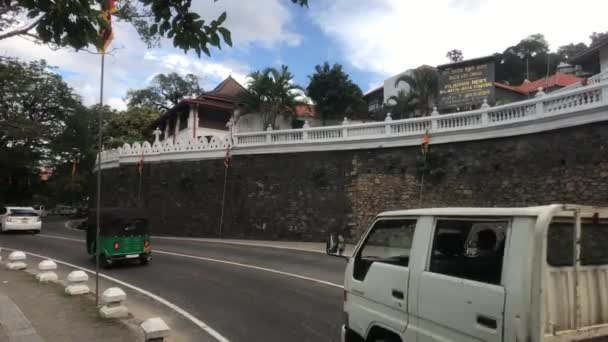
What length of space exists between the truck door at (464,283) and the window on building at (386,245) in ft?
1.31

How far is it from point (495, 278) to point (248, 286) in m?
8.39

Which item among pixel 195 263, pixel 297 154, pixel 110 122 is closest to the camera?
pixel 195 263

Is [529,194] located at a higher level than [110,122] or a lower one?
lower

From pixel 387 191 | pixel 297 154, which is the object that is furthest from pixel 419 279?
pixel 297 154

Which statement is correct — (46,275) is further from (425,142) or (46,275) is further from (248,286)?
(425,142)

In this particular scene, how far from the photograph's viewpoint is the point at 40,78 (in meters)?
39.9

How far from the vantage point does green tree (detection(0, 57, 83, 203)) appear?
36406 mm

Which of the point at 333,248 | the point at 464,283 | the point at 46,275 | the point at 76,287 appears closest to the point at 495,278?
the point at 464,283

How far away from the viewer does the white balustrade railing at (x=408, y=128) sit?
1638 cm

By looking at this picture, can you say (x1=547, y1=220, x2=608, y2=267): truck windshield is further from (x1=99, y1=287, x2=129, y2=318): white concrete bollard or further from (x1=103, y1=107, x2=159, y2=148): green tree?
(x1=103, y1=107, x2=159, y2=148): green tree

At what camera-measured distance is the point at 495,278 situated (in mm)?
3312

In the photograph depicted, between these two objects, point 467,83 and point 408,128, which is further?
point 467,83

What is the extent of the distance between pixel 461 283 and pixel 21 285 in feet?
36.2

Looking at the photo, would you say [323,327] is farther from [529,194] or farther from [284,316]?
[529,194]
